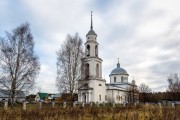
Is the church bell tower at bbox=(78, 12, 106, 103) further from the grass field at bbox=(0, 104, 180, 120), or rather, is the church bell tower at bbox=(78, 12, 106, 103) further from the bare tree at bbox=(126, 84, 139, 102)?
the grass field at bbox=(0, 104, 180, 120)

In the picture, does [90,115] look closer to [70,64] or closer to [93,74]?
[70,64]

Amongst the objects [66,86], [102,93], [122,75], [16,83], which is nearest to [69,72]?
[66,86]

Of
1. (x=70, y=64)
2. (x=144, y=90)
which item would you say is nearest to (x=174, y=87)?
(x=144, y=90)

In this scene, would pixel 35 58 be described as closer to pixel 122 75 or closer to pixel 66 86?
pixel 66 86

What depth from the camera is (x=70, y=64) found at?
101ft

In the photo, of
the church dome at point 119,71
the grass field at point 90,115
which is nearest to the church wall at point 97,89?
the church dome at point 119,71

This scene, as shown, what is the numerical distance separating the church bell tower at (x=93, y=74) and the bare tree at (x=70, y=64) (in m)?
14.0

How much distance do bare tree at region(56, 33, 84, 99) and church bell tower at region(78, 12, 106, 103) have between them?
1404 centimetres

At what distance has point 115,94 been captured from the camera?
57875 mm

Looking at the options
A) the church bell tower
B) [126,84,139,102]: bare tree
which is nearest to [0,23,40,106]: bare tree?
the church bell tower

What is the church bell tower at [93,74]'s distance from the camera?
4631cm

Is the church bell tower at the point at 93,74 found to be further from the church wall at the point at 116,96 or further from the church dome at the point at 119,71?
the church dome at the point at 119,71

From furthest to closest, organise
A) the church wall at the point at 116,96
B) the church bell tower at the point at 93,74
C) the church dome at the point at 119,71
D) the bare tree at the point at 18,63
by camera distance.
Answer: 1. the church dome at the point at 119,71
2. the church wall at the point at 116,96
3. the church bell tower at the point at 93,74
4. the bare tree at the point at 18,63

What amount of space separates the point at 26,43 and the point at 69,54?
766 cm
